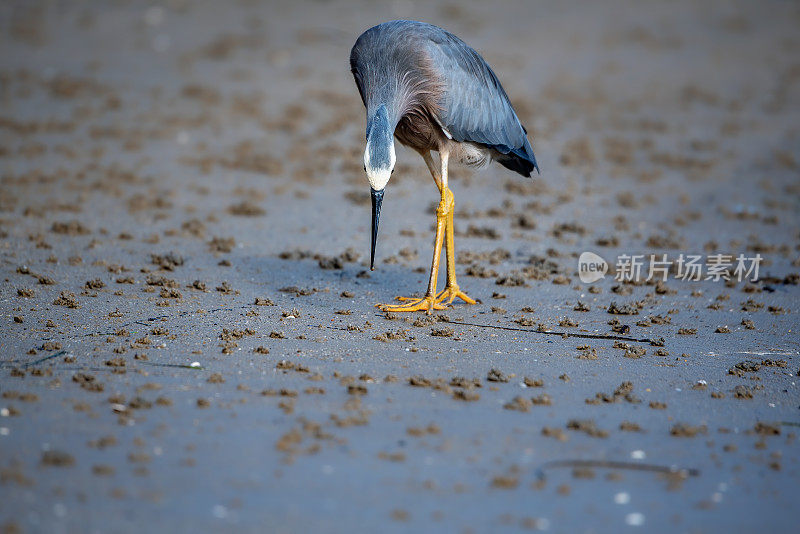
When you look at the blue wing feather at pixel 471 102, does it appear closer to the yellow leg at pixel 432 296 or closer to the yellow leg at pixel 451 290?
the yellow leg at pixel 432 296

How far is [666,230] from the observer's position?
25.3 ft

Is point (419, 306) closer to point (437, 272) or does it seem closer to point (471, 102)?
point (437, 272)

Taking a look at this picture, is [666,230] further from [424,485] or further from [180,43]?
[180,43]

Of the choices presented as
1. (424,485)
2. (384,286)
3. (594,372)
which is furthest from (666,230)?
(424,485)

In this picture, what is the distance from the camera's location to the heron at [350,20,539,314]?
5.40 meters

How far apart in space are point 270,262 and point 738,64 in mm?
9167

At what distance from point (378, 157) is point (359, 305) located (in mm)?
1175

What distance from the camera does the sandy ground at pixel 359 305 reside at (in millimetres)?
3436

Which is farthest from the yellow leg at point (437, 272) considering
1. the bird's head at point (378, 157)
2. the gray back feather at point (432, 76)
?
the bird's head at point (378, 157)

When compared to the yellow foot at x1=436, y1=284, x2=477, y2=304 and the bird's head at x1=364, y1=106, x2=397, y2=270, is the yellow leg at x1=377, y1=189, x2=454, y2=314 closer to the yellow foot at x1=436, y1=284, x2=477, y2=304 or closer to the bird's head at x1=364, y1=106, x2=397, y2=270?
the yellow foot at x1=436, y1=284, x2=477, y2=304
